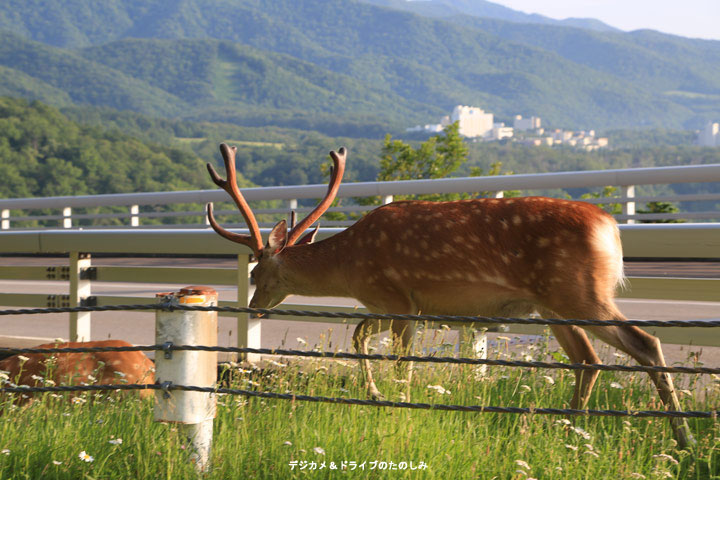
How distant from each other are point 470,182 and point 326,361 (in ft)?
19.6

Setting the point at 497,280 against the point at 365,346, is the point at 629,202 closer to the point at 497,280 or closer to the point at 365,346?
the point at 365,346

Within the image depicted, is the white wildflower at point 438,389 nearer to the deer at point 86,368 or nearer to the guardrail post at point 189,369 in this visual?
the guardrail post at point 189,369

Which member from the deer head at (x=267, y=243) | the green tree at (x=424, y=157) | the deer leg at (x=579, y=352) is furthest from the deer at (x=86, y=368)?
the green tree at (x=424, y=157)

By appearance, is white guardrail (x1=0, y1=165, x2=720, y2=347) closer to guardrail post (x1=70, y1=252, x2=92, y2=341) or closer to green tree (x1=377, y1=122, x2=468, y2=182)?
guardrail post (x1=70, y1=252, x2=92, y2=341)

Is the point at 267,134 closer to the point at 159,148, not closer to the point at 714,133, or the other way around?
the point at 159,148

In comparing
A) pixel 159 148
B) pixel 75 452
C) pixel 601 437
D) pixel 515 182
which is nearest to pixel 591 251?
pixel 601 437

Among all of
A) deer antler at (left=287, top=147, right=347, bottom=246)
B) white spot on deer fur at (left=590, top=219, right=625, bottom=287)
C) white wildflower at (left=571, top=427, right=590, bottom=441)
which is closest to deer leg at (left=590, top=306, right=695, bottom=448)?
white spot on deer fur at (left=590, top=219, right=625, bottom=287)

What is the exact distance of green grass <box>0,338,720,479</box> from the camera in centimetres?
296

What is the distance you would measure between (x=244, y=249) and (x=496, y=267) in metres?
2.32

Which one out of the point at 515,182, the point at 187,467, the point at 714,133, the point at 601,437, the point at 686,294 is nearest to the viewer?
the point at 187,467

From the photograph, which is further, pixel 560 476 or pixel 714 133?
pixel 714 133

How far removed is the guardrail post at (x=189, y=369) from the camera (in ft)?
9.69

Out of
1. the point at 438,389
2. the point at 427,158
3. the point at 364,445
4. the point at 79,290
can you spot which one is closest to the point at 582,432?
the point at 438,389

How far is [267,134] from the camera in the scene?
452 ft
